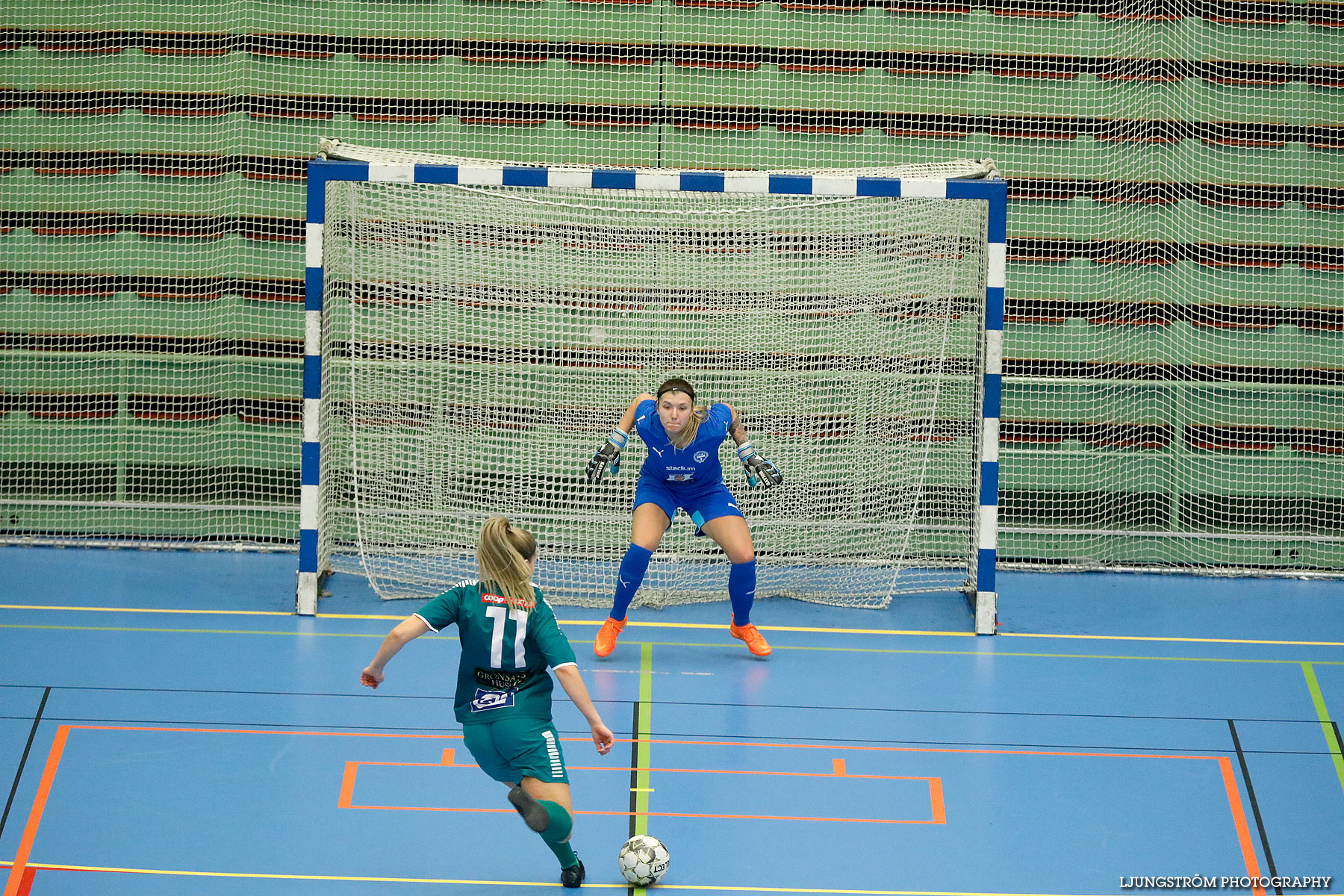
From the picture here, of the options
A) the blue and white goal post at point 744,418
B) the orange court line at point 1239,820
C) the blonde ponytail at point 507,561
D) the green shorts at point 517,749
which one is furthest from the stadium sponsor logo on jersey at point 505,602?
the blue and white goal post at point 744,418

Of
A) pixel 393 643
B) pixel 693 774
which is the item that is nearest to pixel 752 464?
pixel 693 774

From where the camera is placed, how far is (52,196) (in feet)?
33.6

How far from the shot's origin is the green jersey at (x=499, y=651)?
4938 millimetres

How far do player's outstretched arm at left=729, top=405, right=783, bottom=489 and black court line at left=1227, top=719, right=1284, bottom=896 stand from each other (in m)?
2.77

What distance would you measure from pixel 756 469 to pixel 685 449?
47 centimetres

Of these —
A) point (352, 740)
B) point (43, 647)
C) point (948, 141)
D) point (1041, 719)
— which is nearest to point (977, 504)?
point (1041, 719)

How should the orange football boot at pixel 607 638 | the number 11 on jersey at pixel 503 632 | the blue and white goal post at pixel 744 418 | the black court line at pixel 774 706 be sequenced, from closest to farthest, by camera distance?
the number 11 on jersey at pixel 503 632, the black court line at pixel 774 706, the orange football boot at pixel 607 638, the blue and white goal post at pixel 744 418

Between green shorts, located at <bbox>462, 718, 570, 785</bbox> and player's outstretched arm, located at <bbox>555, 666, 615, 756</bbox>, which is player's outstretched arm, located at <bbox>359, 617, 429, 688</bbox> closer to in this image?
green shorts, located at <bbox>462, 718, 570, 785</bbox>

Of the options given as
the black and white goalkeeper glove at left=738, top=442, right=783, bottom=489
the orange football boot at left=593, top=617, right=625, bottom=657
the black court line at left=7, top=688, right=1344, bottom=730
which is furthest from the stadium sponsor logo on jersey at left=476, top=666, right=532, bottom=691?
the black and white goalkeeper glove at left=738, top=442, right=783, bottom=489

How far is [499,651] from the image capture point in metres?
4.94

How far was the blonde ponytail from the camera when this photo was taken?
495 centimetres

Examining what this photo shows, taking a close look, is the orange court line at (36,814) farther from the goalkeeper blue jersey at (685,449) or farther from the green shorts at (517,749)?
the goalkeeper blue jersey at (685,449)

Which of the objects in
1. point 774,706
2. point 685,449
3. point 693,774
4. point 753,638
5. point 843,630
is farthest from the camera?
point 843,630

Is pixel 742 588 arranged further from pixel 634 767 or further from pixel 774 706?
pixel 634 767
